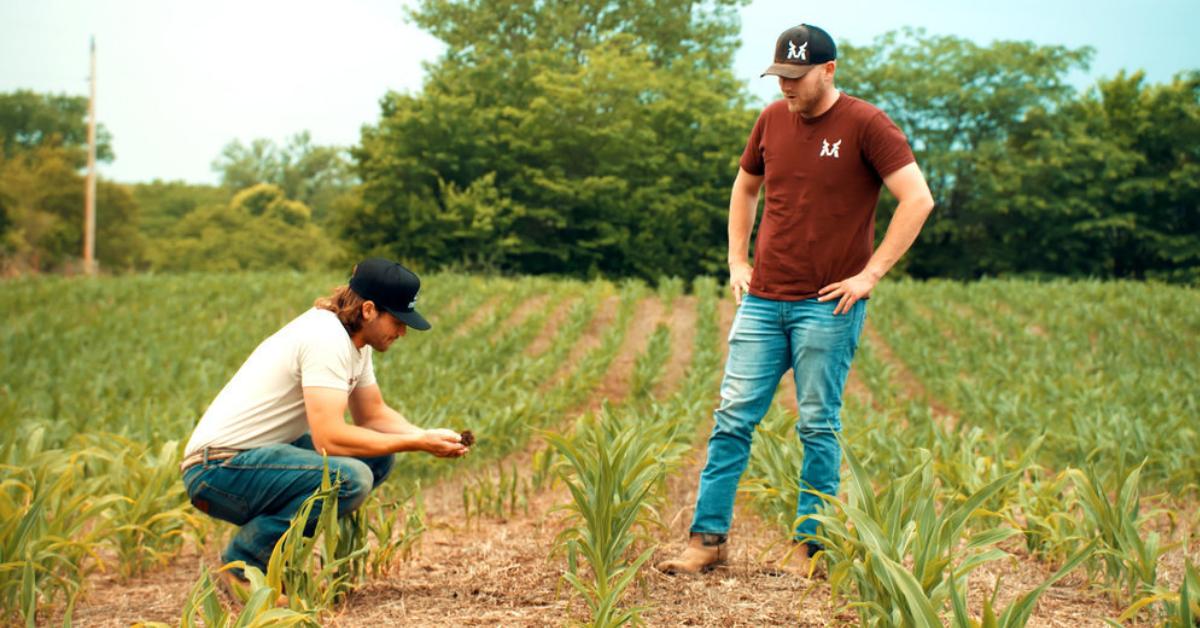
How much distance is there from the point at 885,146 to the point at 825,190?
0.84ft

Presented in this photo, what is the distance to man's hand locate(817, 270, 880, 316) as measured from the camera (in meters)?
3.55

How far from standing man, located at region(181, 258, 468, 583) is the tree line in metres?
21.6

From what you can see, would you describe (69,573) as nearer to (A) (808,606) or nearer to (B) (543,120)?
(A) (808,606)

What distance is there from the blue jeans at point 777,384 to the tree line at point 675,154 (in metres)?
21.5

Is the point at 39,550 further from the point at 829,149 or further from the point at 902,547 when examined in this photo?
the point at 829,149

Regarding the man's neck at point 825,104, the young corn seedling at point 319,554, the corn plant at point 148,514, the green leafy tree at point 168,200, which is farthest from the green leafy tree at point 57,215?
the man's neck at point 825,104

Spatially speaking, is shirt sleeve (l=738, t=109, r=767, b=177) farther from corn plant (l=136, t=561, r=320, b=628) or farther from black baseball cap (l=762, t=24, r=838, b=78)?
corn plant (l=136, t=561, r=320, b=628)

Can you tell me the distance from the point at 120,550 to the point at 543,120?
25112 millimetres

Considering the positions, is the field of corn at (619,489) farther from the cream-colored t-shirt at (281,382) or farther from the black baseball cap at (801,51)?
the black baseball cap at (801,51)

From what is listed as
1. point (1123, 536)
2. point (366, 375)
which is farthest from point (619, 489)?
point (1123, 536)

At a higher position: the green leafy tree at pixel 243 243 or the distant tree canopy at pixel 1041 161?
the distant tree canopy at pixel 1041 161

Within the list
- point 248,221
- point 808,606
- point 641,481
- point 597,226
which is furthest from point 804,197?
point 248,221

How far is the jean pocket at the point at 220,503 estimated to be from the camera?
345 centimetres

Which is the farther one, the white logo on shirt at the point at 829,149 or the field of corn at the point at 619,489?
the white logo on shirt at the point at 829,149
